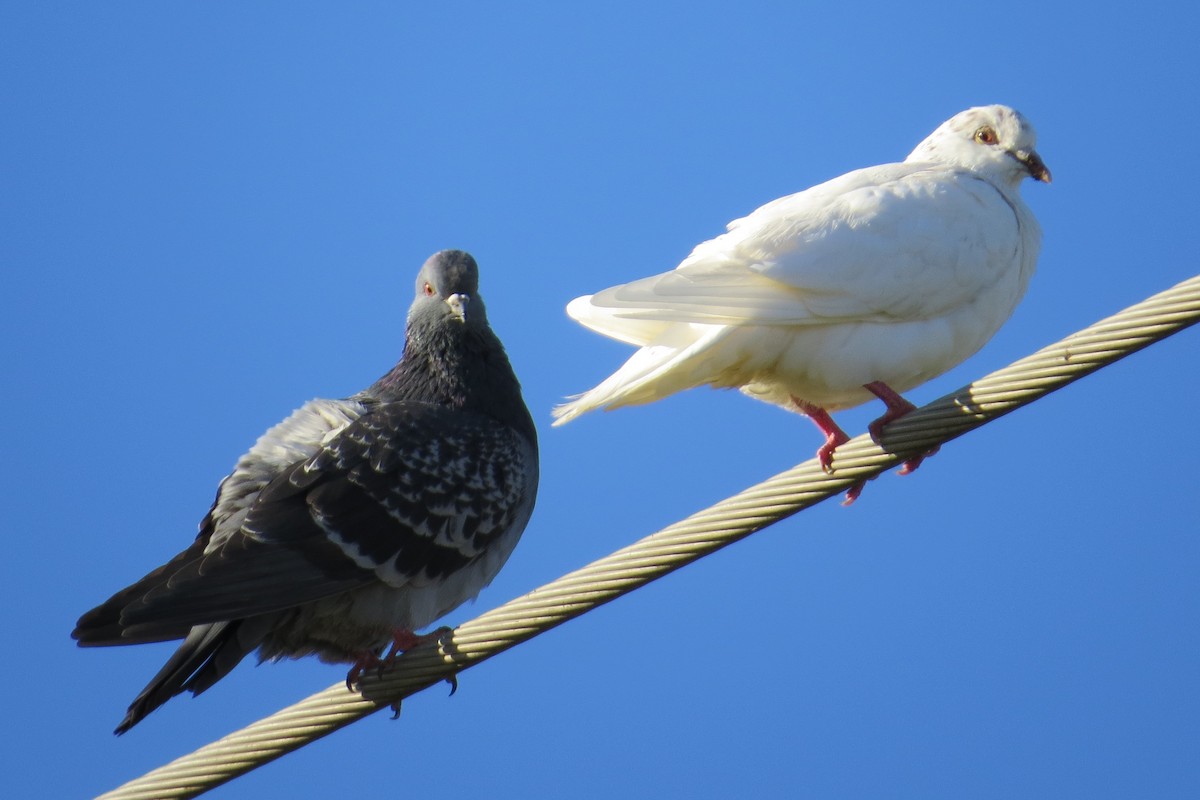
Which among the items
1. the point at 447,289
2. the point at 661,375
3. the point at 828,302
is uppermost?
the point at 447,289

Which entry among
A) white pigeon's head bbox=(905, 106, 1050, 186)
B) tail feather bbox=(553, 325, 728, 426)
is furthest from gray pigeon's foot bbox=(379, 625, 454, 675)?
white pigeon's head bbox=(905, 106, 1050, 186)

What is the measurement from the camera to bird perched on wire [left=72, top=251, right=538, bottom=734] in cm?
567

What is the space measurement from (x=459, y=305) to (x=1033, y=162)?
2.87 meters

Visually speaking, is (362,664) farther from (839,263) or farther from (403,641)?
(839,263)

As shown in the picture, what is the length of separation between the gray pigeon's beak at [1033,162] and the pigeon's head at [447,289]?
108 inches

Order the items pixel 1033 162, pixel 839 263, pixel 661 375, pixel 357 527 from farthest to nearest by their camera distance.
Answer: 1. pixel 1033 162
2. pixel 357 527
3. pixel 839 263
4. pixel 661 375

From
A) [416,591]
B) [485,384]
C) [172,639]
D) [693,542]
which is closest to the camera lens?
[693,542]

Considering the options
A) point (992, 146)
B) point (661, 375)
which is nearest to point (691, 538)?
point (661, 375)

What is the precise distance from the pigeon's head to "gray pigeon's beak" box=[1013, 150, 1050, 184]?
2753 mm

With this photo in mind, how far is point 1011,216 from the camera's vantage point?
21.7ft

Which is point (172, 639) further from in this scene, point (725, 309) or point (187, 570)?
point (725, 309)

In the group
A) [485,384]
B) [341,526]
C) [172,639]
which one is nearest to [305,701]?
[172,639]

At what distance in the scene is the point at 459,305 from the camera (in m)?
7.25

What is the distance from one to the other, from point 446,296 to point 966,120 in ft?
8.94
